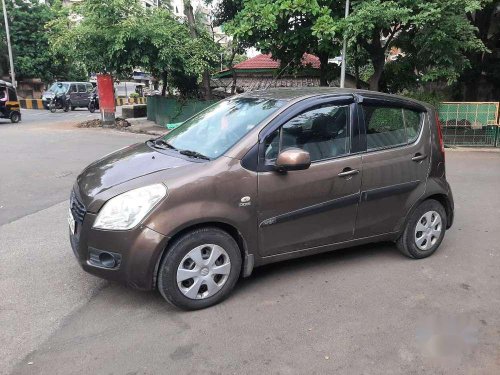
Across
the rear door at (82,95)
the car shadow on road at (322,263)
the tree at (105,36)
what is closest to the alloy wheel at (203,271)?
the car shadow on road at (322,263)

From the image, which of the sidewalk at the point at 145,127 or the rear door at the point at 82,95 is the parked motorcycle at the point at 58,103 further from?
the sidewalk at the point at 145,127

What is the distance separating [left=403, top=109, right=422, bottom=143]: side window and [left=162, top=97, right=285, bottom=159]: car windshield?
137 centimetres

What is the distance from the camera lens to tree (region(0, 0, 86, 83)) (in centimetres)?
3472

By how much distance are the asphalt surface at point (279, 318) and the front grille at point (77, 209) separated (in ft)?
2.29

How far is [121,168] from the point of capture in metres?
3.73

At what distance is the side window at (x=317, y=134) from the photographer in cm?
381

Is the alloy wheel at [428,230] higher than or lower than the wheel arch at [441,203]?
lower

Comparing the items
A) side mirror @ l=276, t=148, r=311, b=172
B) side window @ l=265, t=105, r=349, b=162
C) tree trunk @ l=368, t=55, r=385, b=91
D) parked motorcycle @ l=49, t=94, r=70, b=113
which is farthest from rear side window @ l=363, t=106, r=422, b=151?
parked motorcycle @ l=49, t=94, r=70, b=113

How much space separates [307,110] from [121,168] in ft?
5.29

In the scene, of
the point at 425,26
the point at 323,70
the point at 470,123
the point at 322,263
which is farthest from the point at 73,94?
the point at 322,263

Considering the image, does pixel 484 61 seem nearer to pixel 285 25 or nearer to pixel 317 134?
pixel 285 25

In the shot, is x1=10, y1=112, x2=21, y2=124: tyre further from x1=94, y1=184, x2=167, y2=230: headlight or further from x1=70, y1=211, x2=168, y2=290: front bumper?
x1=94, y1=184, x2=167, y2=230: headlight

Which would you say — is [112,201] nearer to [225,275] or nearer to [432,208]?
[225,275]

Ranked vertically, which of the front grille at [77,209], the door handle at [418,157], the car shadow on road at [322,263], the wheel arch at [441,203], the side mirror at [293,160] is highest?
the side mirror at [293,160]
